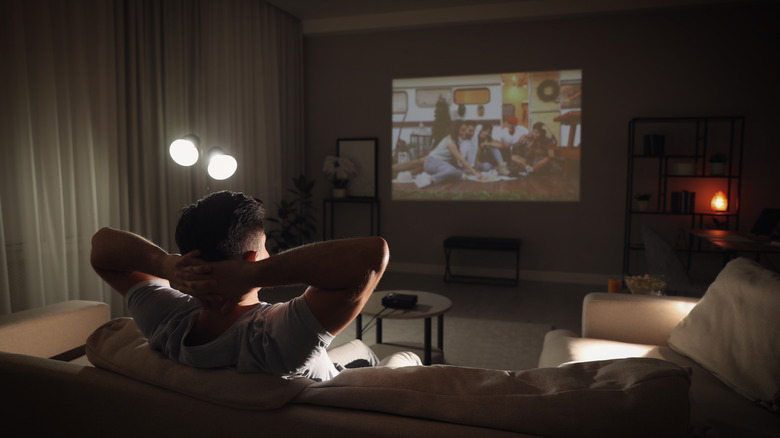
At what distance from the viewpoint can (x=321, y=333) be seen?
953 mm

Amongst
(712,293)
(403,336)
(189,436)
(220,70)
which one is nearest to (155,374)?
(189,436)

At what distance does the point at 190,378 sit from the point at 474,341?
2.51 meters

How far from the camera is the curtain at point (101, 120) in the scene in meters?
2.70

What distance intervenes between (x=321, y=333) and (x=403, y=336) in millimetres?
2495

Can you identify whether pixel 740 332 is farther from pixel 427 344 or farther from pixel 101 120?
pixel 101 120

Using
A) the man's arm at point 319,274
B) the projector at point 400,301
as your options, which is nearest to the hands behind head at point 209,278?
the man's arm at point 319,274

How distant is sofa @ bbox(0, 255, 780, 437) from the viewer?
780mm

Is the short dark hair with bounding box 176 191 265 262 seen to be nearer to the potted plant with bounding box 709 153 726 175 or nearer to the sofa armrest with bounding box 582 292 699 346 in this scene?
the sofa armrest with bounding box 582 292 699 346

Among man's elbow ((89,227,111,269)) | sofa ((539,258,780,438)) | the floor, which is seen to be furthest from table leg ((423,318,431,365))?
man's elbow ((89,227,111,269))

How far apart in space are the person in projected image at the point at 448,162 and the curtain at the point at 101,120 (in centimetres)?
200

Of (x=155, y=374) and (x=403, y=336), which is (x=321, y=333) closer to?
(x=155, y=374)

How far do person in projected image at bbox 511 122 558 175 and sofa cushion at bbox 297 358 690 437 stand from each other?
14.5 feet

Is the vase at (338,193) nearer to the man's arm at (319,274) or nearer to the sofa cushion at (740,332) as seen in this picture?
the sofa cushion at (740,332)

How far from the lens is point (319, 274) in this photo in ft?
2.91
